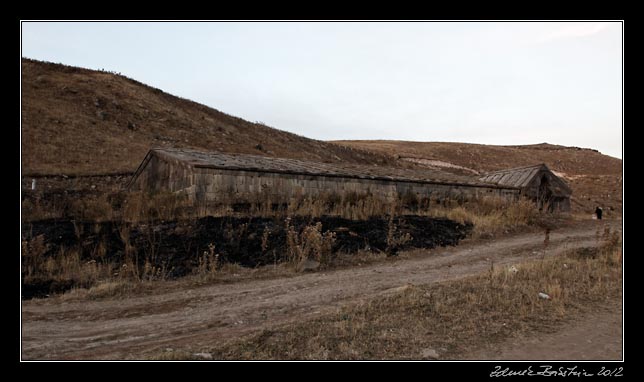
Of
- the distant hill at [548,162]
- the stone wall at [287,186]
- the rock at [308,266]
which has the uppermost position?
the distant hill at [548,162]

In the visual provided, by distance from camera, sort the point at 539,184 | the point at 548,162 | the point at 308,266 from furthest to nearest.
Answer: the point at 548,162 < the point at 539,184 < the point at 308,266

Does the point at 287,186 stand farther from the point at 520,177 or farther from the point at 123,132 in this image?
the point at 123,132

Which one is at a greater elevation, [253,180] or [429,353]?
[253,180]

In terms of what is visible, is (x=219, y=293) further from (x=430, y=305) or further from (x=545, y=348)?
(x=545, y=348)

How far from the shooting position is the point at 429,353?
4.62 metres

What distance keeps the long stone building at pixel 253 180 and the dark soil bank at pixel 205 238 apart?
2169 mm

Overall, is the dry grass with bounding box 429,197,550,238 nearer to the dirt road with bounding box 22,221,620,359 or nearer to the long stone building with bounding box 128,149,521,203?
the long stone building with bounding box 128,149,521,203

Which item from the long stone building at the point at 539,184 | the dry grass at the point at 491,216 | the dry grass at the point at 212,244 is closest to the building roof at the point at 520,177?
the long stone building at the point at 539,184

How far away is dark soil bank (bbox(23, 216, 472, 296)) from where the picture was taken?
9102mm

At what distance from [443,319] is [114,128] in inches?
1118

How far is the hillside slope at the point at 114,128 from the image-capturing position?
75.5 ft

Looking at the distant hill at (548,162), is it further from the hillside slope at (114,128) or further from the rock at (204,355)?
the rock at (204,355)

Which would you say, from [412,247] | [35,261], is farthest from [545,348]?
[35,261]

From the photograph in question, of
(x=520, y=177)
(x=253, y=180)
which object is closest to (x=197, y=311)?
(x=253, y=180)
